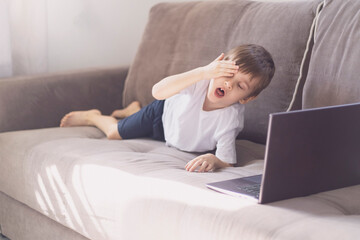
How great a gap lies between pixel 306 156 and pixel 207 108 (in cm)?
68

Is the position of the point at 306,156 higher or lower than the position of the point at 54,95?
higher

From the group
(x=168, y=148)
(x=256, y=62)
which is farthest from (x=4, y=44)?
(x=256, y=62)

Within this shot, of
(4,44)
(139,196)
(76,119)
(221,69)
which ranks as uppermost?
(221,69)

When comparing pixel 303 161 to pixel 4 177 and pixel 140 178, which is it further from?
pixel 4 177

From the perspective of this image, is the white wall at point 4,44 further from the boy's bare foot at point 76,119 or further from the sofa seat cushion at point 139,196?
the sofa seat cushion at point 139,196

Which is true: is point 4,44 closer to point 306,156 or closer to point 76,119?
A: point 76,119

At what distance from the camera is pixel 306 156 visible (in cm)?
125

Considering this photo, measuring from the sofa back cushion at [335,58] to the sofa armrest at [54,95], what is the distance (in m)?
0.98

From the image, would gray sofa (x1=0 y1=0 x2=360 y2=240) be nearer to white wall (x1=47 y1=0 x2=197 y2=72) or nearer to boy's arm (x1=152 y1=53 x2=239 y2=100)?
boy's arm (x1=152 y1=53 x2=239 y2=100)

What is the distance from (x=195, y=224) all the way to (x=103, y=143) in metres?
0.74

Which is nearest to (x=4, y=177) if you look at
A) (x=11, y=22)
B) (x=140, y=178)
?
(x=140, y=178)

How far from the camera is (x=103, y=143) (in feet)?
6.19

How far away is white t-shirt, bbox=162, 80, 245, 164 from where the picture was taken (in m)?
1.83

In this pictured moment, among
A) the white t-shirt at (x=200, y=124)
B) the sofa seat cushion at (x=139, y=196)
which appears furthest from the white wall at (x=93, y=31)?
the white t-shirt at (x=200, y=124)
